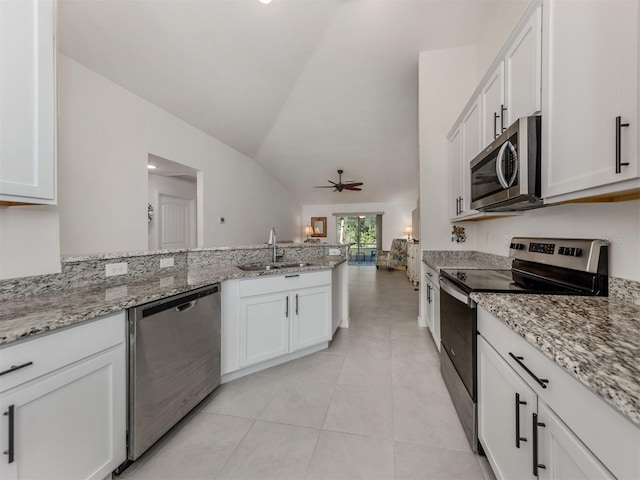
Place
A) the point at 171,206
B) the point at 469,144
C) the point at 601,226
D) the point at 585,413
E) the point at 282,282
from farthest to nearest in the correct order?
the point at 171,206 < the point at 469,144 < the point at 282,282 < the point at 601,226 < the point at 585,413

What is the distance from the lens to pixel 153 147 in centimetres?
328

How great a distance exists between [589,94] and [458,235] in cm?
229

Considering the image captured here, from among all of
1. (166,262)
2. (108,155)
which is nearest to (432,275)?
(166,262)

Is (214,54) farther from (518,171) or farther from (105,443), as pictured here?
(105,443)

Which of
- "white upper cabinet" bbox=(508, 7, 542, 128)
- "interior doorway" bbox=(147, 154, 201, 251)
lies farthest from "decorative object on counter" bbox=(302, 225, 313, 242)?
"white upper cabinet" bbox=(508, 7, 542, 128)

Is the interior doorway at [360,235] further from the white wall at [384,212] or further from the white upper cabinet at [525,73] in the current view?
the white upper cabinet at [525,73]

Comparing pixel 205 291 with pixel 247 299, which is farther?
pixel 247 299

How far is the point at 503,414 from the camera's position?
1061mm

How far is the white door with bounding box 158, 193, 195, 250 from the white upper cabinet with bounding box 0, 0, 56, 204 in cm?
360

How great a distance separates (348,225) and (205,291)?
940 cm

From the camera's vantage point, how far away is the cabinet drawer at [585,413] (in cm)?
53

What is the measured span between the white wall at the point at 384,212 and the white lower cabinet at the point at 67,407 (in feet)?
29.0

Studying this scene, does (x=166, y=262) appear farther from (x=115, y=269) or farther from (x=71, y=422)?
(x=71, y=422)

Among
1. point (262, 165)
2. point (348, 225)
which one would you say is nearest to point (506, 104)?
point (262, 165)
